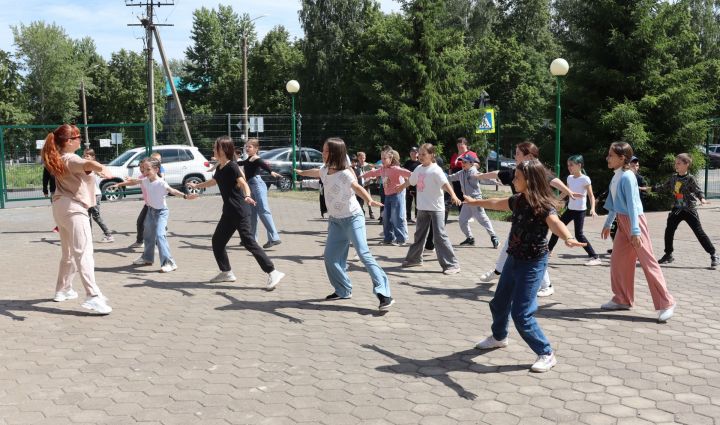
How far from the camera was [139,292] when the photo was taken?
786cm

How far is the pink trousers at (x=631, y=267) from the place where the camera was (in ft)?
21.1

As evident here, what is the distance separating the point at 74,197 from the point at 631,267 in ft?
18.1

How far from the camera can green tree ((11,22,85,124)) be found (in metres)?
63.9

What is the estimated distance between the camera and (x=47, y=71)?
6431 centimetres

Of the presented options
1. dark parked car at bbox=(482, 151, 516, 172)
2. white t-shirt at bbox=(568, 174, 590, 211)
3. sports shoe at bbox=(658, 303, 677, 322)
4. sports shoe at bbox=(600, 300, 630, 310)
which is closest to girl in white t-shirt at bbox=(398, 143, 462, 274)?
white t-shirt at bbox=(568, 174, 590, 211)

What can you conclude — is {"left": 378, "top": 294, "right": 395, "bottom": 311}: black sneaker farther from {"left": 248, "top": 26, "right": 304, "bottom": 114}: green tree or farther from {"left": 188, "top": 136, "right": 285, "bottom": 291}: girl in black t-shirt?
{"left": 248, "top": 26, "right": 304, "bottom": 114}: green tree

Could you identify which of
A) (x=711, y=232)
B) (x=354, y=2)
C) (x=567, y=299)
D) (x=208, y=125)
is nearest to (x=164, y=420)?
(x=567, y=299)

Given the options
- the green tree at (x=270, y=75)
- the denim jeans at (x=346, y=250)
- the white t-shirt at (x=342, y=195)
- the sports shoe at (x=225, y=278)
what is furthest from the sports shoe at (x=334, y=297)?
the green tree at (x=270, y=75)

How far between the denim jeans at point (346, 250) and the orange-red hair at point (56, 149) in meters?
2.67

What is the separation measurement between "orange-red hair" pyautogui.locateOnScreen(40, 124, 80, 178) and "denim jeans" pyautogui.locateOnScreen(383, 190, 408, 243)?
19.2 feet

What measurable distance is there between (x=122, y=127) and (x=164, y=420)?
59.6ft

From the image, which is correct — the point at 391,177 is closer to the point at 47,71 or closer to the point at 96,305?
the point at 96,305

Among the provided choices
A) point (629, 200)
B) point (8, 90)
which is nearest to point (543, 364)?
point (629, 200)

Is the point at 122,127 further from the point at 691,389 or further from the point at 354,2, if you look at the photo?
the point at 354,2
